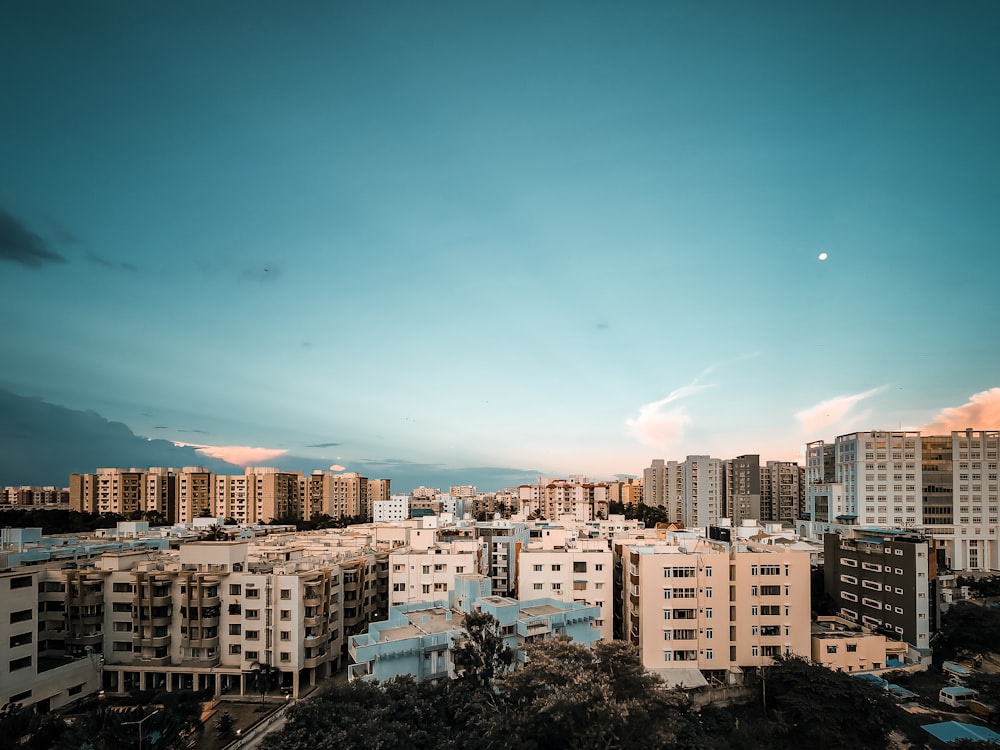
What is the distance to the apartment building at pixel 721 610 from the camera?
23047mm

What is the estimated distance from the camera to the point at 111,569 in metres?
25.1

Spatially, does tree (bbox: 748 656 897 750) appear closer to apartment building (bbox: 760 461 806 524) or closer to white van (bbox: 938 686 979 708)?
white van (bbox: 938 686 979 708)

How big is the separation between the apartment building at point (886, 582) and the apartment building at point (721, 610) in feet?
22.7

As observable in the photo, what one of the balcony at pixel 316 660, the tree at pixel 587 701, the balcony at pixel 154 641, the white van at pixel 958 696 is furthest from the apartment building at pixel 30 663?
the white van at pixel 958 696

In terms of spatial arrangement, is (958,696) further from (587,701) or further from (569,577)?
(587,701)

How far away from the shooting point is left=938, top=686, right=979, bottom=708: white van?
22.3m

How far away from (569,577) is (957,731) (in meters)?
13.9

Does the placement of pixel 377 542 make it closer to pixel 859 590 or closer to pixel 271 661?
pixel 271 661

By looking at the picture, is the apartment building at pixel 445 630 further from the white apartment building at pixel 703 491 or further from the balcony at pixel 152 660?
the white apartment building at pixel 703 491

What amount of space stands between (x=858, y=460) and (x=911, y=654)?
27111 mm

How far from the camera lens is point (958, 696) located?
2252 cm

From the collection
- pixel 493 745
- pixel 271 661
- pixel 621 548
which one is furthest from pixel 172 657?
pixel 621 548

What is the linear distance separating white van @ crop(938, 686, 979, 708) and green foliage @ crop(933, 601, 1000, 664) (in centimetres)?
534

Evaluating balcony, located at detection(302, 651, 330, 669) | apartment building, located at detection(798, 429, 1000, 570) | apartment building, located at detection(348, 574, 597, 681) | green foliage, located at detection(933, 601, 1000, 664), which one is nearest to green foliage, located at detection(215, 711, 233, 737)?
balcony, located at detection(302, 651, 330, 669)
